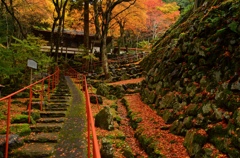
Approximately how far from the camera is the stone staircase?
533cm

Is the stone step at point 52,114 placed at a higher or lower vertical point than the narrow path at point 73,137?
higher

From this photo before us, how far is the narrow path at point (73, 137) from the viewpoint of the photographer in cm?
546

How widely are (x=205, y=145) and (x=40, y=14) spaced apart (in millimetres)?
24022

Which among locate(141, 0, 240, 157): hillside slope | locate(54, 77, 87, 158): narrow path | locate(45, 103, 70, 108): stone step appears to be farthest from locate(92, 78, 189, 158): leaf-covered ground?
locate(45, 103, 70, 108): stone step

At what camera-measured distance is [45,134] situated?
6625 millimetres

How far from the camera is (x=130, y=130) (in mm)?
10008

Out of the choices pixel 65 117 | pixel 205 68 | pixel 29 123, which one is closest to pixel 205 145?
pixel 205 68

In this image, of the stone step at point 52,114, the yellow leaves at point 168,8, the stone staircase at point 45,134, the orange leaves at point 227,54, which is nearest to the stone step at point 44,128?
the stone staircase at point 45,134

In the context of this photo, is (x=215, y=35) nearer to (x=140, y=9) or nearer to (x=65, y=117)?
(x=65, y=117)

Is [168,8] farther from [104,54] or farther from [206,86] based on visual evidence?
[206,86]

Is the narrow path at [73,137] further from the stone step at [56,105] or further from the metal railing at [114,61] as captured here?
the metal railing at [114,61]

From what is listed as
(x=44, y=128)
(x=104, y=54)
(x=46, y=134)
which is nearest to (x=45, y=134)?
(x=46, y=134)

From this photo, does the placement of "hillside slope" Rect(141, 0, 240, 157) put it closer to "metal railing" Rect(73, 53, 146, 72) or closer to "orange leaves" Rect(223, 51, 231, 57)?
"orange leaves" Rect(223, 51, 231, 57)

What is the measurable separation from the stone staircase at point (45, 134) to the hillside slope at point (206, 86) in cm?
419
